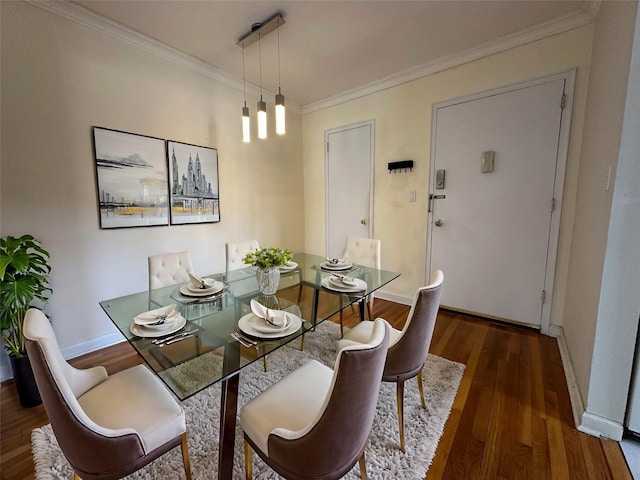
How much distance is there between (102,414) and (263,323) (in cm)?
69

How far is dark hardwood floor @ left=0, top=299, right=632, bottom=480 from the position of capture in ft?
4.05

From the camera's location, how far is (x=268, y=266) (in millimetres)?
1660

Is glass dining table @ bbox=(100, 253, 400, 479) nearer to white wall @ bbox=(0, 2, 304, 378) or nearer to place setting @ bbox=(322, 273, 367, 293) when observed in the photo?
place setting @ bbox=(322, 273, 367, 293)

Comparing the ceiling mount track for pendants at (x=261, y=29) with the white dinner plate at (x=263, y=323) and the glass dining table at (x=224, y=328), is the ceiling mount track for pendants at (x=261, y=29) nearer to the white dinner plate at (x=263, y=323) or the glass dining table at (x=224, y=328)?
the glass dining table at (x=224, y=328)

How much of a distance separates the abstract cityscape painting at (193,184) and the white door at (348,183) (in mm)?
1574

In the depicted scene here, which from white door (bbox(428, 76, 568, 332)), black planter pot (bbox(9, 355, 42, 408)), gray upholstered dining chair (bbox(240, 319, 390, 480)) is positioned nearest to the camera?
gray upholstered dining chair (bbox(240, 319, 390, 480))

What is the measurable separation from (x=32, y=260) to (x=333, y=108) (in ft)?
11.2

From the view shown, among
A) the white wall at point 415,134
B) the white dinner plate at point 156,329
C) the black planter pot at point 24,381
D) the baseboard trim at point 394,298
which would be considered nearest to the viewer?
the white dinner plate at point 156,329

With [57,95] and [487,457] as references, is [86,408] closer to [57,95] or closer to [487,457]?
[487,457]

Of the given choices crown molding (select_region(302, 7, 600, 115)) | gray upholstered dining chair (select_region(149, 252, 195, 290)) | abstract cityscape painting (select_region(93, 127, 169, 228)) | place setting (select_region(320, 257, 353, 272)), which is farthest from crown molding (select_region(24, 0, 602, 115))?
place setting (select_region(320, 257, 353, 272))

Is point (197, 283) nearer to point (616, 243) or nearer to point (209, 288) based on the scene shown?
point (209, 288)

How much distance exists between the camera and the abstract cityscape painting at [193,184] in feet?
8.60

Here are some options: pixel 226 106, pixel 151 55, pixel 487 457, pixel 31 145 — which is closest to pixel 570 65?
pixel 487 457

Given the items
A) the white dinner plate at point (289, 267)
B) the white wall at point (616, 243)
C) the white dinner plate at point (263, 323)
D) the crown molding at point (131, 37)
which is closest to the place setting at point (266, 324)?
the white dinner plate at point (263, 323)
